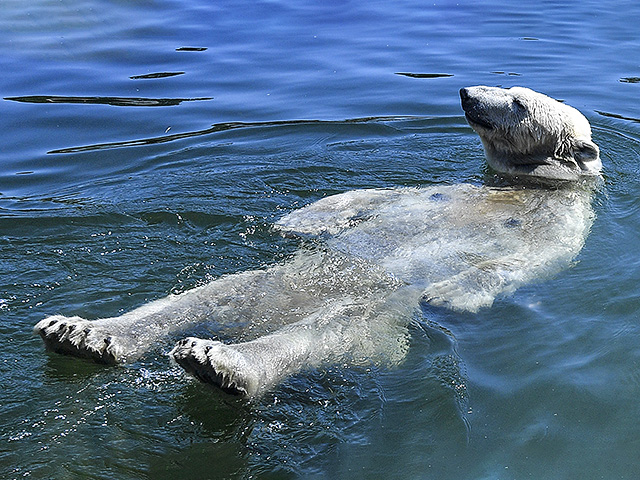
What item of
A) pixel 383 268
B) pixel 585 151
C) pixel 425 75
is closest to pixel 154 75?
pixel 425 75

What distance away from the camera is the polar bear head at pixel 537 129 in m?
6.41

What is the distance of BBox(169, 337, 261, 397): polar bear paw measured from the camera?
361 centimetres

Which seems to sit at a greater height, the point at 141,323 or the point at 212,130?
the point at 212,130

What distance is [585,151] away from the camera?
6402mm

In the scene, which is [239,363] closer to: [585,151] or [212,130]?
[585,151]

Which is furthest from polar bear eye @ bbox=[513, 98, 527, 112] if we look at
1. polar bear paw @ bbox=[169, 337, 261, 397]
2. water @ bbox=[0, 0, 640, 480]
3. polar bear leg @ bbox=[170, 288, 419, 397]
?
polar bear paw @ bbox=[169, 337, 261, 397]

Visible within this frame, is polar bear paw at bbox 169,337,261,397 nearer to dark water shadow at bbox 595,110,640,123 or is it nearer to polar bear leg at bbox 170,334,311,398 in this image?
polar bear leg at bbox 170,334,311,398

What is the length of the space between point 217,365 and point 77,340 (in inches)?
31.6

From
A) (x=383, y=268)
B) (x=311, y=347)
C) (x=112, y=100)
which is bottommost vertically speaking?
(x=311, y=347)

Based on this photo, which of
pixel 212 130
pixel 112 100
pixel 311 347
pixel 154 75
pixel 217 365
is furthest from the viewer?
pixel 154 75

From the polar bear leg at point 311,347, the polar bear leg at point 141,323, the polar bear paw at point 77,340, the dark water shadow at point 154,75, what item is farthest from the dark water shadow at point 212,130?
the polar bear paw at point 77,340

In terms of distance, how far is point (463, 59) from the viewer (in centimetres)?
1166

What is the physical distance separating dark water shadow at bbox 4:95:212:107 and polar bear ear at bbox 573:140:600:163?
5140 mm

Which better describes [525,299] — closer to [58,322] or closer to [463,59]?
[58,322]
